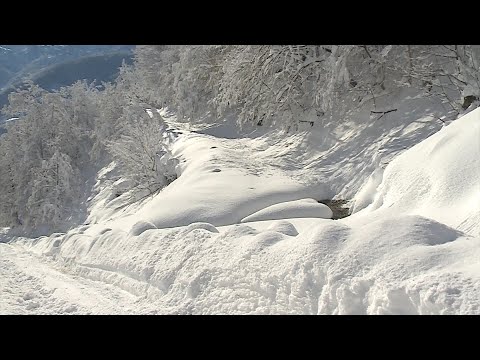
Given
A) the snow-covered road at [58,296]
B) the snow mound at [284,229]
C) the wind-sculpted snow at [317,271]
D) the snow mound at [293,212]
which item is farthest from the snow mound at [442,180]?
the snow-covered road at [58,296]

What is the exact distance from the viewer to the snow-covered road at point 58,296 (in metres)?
5.76

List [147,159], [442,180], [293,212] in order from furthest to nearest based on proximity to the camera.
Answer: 1. [147,159]
2. [293,212]
3. [442,180]

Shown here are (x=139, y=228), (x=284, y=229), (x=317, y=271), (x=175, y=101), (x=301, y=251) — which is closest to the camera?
(x=317, y=271)

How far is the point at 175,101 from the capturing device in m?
31.8

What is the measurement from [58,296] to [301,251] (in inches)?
151

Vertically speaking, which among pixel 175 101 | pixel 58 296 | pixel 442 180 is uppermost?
pixel 175 101

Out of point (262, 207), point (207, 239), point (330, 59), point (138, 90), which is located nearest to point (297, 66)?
point (330, 59)

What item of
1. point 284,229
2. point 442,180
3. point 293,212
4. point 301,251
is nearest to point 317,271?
point 301,251

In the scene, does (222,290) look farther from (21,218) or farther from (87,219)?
(21,218)

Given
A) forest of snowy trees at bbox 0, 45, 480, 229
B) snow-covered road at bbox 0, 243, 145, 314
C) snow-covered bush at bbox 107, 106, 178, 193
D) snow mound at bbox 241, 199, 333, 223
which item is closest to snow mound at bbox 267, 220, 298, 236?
snow-covered road at bbox 0, 243, 145, 314

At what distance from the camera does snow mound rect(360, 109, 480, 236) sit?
5.43 m

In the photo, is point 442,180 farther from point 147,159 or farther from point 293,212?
point 147,159
